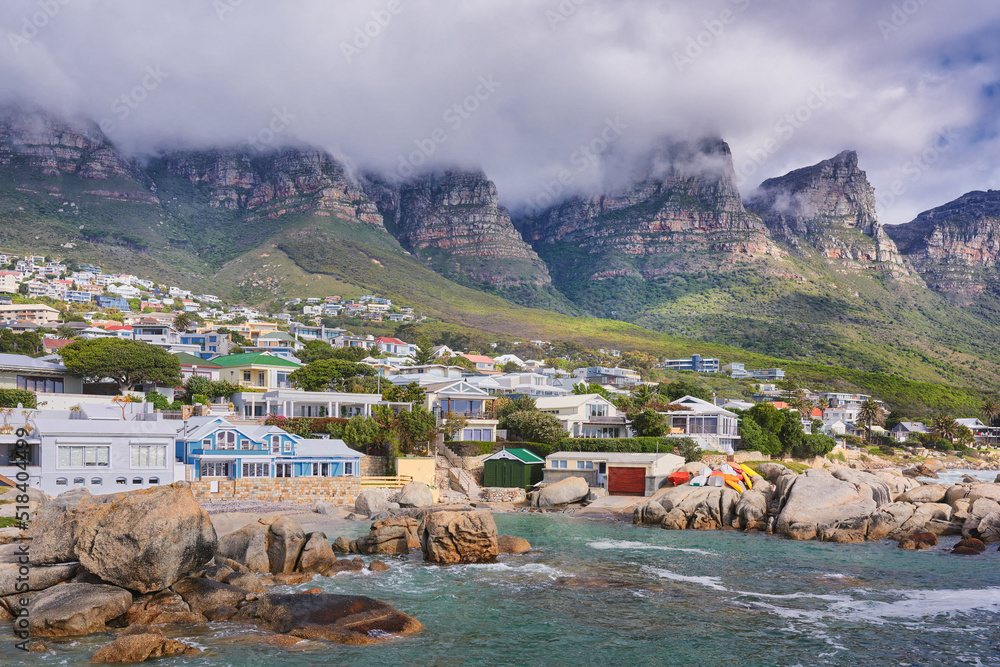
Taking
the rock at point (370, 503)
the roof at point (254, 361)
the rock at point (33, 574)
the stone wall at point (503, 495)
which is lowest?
the stone wall at point (503, 495)

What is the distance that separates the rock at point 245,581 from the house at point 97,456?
60.0 feet

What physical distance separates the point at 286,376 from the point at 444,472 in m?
28.7

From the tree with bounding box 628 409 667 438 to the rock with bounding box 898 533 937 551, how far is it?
26.6 meters

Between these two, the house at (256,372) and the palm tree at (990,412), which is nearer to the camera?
the house at (256,372)

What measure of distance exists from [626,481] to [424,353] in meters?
68.3

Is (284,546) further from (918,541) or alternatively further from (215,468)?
(918,541)

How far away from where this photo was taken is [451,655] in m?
18.3

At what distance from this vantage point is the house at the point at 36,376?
55.1m

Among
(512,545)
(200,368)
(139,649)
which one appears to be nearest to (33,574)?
(139,649)

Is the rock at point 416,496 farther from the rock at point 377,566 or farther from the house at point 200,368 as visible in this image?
the house at point 200,368

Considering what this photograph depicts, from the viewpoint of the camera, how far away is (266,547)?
1075 inches

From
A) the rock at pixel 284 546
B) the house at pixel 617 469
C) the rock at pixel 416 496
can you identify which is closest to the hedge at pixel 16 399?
the rock at pixel 416 496

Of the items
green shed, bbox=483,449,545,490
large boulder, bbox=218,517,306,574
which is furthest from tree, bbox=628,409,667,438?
large boulder, bbox=218,517,306,574

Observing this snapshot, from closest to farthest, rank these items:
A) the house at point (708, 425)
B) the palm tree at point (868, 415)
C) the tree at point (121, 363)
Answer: the tree at point (121, 363), the house at point (708, 425), the palm tree at point (868, 415)
